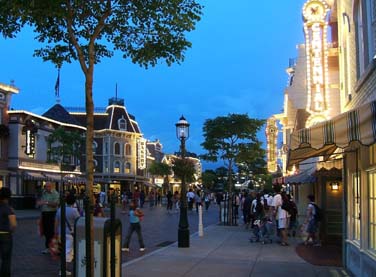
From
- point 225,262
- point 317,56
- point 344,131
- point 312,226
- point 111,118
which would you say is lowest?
point 225,262

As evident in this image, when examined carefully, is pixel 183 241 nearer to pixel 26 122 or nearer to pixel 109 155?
pixel 26 122

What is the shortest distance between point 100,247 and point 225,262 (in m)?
5.64

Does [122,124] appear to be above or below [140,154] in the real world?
above

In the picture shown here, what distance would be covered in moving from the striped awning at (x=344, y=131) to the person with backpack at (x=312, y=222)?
859cm

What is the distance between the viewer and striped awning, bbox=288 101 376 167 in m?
5.89

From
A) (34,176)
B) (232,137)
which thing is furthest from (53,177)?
(232,137)

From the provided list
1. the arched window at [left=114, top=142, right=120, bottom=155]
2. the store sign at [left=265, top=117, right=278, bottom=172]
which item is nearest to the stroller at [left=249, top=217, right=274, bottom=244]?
the store sign at [left=265, top=117, right=278, bottom=172]

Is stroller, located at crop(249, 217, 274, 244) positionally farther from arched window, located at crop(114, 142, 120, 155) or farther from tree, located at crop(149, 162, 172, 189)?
tree, located at crop(149, 162, 172, 189)

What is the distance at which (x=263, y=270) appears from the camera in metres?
11.7

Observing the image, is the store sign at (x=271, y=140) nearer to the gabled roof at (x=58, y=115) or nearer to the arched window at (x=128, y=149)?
the gabled roof at (x=58, y=115)

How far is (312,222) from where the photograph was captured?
662 inches

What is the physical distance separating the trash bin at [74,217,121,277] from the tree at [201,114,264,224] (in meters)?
19.3

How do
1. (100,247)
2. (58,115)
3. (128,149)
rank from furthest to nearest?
(128,149), (58,115), (100,247)

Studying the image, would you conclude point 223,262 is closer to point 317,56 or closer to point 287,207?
point 287,207
